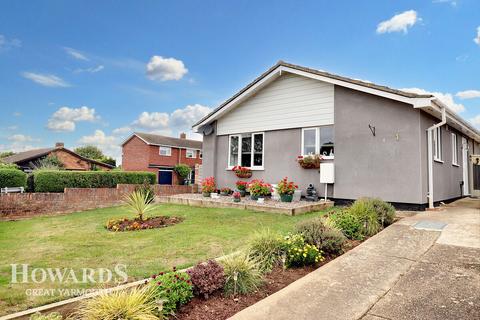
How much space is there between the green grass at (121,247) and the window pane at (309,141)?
4.04 meters

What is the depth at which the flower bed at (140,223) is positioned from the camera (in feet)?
22.1

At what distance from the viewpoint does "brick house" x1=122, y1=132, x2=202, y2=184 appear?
3412 centimetres

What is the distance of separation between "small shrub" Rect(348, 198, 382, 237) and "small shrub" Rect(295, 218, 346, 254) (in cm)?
137

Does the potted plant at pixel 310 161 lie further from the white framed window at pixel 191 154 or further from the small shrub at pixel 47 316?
the white framed window at pixel 191 154

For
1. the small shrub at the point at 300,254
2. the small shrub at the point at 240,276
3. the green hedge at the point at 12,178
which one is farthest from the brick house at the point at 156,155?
the small shrub at the point at 240,276

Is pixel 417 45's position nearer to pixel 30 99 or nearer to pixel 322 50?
pixel 322 50

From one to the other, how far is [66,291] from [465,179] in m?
16.5

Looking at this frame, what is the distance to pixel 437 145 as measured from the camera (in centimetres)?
985

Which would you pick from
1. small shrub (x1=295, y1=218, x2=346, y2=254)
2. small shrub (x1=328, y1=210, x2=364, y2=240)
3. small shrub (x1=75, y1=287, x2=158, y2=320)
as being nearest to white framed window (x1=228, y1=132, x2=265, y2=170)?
small shrub (x1=328, y1=210, x2=364, y2=240)

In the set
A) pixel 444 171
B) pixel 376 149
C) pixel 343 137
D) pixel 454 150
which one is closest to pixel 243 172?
pixel 343 137

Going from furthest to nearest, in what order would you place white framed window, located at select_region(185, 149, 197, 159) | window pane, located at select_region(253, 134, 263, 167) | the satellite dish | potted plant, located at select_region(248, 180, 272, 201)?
1. white framed window, located at select_region(185, 149, 197, 159)
2. the satellite dish
3. window pane, located at select_region(253, 134, 263, 167)
4. potted plant, located at select_region(248, 180, 272, 201)

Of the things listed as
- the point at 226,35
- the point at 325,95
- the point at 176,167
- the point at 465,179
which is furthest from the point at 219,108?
the point at 176,167

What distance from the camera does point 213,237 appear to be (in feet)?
18.0

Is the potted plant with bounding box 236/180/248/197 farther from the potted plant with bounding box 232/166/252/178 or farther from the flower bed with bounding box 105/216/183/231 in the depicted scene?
the flower bed with bounding box 105/216/183/231
